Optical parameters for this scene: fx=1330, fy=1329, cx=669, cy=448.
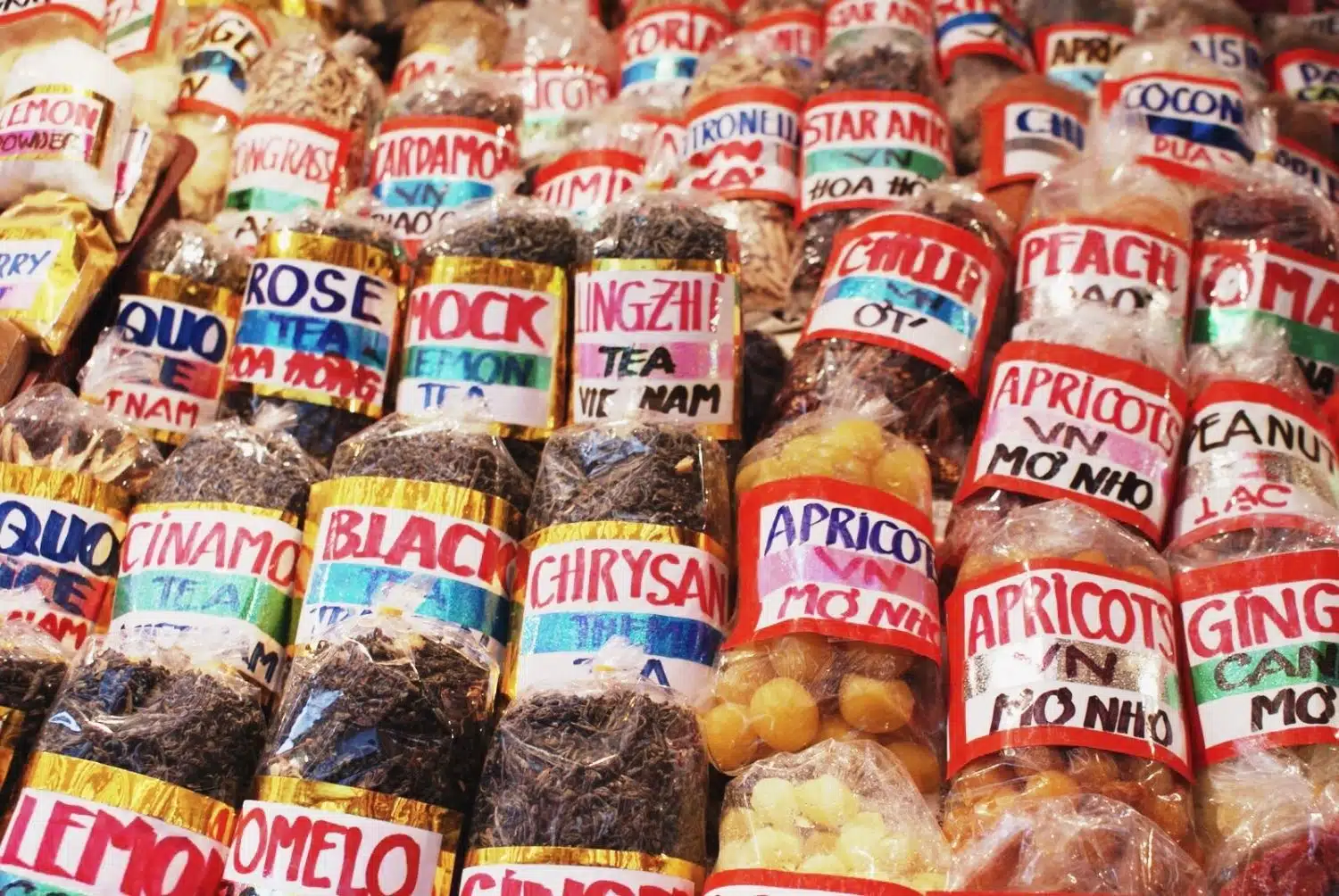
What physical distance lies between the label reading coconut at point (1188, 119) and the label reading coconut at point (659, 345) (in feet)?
2.66

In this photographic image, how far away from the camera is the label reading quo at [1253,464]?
5.12 feet

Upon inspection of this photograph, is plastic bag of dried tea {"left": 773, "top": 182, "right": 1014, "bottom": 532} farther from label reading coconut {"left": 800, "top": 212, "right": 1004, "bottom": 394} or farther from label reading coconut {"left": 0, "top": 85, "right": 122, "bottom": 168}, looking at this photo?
label reading coconut {"left": 0, "top": 85, "right": 122, "bottom": 168}

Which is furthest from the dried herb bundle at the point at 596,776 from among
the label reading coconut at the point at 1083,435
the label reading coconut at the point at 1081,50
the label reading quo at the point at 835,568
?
the label reading coconut at the point at 1081,50

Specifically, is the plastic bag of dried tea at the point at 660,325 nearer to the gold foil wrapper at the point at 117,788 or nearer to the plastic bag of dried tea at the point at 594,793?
the plastic bag of dried tea at the point at 594,793

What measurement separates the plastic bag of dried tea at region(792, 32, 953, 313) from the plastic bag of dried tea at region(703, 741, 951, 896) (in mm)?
952

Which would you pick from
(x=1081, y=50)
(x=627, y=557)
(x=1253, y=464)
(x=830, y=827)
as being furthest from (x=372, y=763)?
(x=1081, y=50)

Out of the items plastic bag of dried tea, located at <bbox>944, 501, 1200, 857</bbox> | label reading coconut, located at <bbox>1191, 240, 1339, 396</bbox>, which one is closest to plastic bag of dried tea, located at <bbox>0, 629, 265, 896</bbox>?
plastic bag of dried tea, located at <bbox>944, 501, 1200, 857</bbox>

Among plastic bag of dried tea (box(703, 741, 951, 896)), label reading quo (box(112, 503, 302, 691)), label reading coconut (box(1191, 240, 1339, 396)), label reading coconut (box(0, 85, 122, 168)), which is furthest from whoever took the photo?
label reading coconut (box(0, 85, 122, 168))

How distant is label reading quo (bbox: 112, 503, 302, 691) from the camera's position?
1557mm

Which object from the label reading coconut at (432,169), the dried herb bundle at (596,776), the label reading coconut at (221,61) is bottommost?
the dried herb bundle at (596,776)

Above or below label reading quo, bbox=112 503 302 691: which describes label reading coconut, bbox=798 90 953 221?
above

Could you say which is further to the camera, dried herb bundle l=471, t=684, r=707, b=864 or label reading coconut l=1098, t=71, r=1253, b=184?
label reading coconut l=1098, t=71, r=1253, b=184

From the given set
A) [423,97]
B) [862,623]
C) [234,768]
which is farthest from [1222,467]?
[423,97]

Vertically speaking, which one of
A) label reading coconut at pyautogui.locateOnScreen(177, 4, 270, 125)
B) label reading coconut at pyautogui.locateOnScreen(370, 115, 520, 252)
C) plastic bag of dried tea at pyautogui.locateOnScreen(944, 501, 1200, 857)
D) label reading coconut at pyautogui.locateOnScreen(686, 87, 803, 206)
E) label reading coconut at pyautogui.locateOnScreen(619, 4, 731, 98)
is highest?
label reading coconut at pyautogui.locateOnScreen(619, 4, 731, 98)
